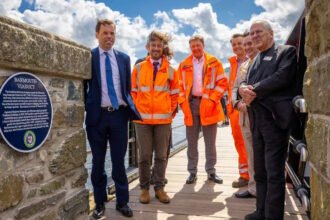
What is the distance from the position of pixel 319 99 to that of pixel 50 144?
5.98 feet

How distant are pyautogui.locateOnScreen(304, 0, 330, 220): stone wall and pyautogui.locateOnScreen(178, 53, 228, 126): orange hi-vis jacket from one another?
268 cm

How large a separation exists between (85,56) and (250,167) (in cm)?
217

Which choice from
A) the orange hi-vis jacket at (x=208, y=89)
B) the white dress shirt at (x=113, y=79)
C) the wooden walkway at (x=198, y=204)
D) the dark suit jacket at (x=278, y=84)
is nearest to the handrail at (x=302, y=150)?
the dark suit jacket at (x=278, y=84)

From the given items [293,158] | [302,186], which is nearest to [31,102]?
[302,186]

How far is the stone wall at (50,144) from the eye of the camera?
1.91 meters

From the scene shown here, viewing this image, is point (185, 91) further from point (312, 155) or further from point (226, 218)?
point (312, 155)

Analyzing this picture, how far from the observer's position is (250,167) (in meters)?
3.61

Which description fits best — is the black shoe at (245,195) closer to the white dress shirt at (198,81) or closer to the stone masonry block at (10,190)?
the white dress shirt at (198,81)

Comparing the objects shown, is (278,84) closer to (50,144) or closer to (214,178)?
(50,144)

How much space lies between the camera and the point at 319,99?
1294 mm

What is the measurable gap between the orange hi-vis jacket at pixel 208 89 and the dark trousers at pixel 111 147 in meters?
1.35

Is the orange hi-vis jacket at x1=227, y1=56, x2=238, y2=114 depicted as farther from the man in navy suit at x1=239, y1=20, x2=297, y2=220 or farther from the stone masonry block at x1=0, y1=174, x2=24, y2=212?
the stone masonry block at x1=0, y1=174, x2=24, y2=212

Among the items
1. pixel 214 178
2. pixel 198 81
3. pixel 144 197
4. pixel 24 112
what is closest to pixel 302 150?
pixel 24 112

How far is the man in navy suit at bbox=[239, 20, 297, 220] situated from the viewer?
7.87ft
